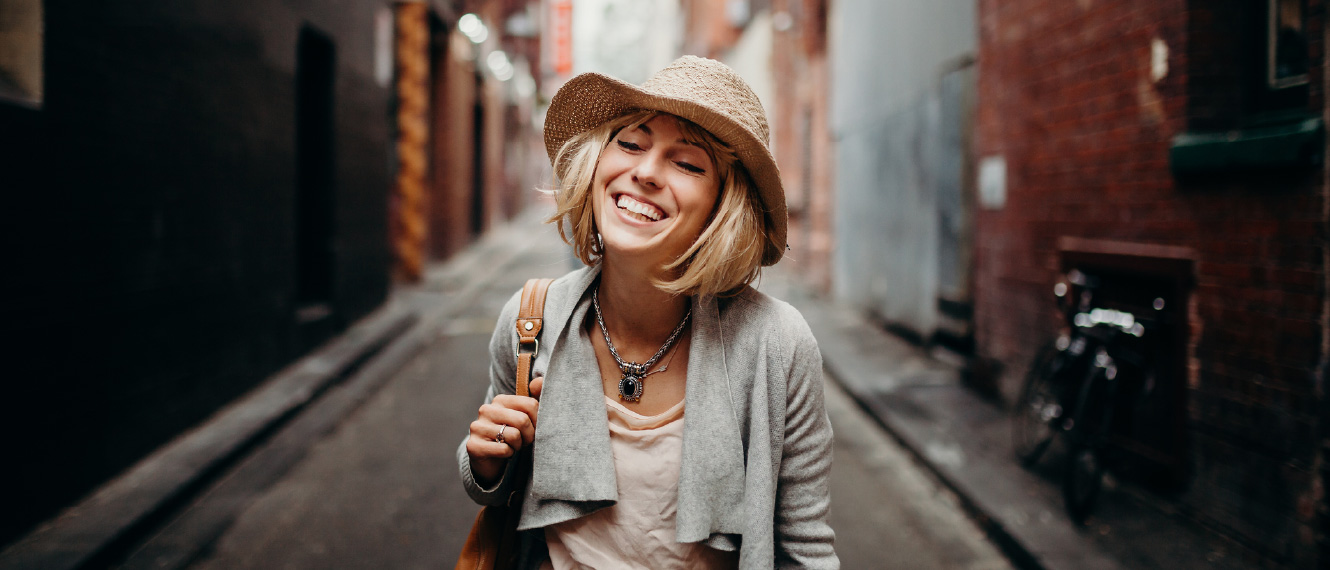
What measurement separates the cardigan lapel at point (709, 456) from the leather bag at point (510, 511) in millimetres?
322

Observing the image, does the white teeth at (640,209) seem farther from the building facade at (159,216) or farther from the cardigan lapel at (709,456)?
the building facade at (159,216)

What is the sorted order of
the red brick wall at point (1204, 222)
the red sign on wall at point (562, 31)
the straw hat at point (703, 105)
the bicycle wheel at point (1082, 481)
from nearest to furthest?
the straw hat at point (703, 105), the red brick wall at point (1204, 222), the bicycle wheel at point (1082, 481), the red sign on wall at point (562, 31)

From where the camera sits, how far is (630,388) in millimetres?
1591

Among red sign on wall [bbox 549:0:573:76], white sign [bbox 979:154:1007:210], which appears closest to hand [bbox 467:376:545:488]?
white sign [bbox 979:154:1007:210]

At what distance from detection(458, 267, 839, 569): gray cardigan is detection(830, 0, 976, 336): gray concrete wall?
6892 millimetres

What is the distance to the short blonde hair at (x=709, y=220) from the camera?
4.93 ft

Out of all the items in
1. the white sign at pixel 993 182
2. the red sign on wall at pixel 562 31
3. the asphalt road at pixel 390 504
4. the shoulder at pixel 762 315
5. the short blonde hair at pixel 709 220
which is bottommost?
the asphalt road at pixel 390 504

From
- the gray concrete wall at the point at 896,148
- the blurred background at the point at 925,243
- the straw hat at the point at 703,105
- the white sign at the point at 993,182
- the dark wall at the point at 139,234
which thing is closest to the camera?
the straw hat at the point at 703,105

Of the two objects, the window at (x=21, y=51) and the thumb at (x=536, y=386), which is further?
the window at (x=21, y=51)

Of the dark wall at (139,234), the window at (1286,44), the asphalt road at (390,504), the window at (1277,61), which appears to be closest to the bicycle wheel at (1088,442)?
the asphalt road at (390,504)

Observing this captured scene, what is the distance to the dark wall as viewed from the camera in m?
3.63

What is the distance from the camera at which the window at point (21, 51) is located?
3500 mm

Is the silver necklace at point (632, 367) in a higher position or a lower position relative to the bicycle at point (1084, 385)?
higher

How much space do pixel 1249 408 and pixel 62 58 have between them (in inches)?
228
